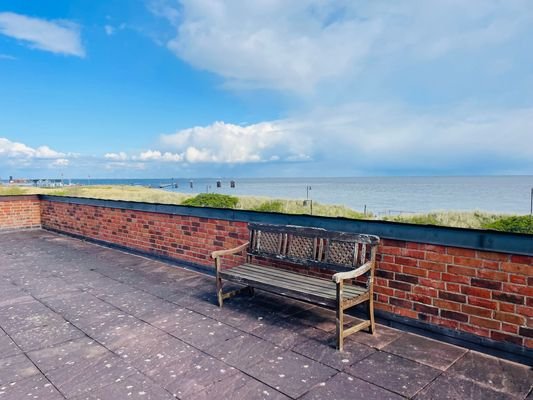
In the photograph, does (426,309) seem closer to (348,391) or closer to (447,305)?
(447,305)

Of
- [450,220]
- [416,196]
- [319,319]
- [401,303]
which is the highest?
[401,303]

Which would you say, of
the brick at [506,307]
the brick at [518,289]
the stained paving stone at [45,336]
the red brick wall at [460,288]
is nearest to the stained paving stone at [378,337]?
the red brick wall at [460,288]

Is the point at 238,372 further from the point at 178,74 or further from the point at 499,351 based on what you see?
the point at 178,74

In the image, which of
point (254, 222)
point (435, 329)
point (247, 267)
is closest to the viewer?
point (435, 329)

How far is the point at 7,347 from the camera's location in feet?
9.64

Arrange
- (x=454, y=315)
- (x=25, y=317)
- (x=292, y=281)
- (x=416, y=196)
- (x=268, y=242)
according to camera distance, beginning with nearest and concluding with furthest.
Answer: (x=454, y=315)
(x=292, y=281)
(x=25, y=317)
(x=268, y=242)
(x=416, y=196)

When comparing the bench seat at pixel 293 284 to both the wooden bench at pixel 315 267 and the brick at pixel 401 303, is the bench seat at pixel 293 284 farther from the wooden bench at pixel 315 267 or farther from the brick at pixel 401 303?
the brick at pixel 401 303

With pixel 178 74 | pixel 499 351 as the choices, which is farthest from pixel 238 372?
pixel 178 74

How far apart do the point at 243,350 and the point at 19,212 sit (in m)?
9.11

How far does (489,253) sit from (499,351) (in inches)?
28.6

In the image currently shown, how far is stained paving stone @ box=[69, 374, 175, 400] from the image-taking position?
7.25 feet

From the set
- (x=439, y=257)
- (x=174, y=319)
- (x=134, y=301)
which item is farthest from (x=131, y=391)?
(x=439, y=257)

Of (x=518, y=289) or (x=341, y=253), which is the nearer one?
(x=518, y=289)

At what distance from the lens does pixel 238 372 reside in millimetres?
2498
